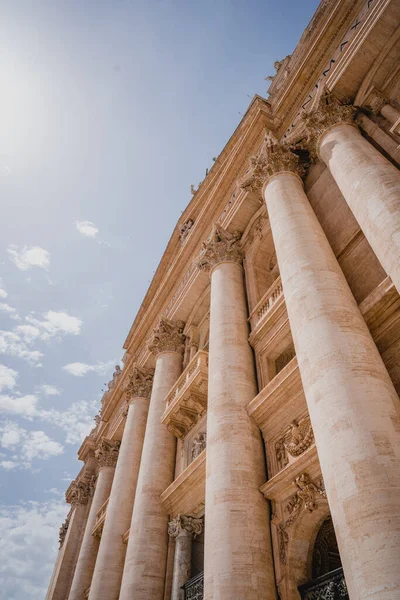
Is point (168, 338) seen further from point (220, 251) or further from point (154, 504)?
point (154, 504)

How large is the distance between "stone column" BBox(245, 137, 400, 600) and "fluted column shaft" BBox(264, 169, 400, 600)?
0.4 inches

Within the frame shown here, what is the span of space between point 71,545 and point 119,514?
1239cm

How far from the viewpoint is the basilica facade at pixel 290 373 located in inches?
229

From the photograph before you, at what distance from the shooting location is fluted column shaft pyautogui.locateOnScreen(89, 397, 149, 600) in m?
14.5

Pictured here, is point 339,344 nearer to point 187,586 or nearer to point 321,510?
point 321,510

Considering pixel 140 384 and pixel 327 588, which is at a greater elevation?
pixel 140 384

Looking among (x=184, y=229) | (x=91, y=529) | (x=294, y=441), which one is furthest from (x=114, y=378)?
(x=294, y=441)

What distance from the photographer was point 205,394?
13.1 metres

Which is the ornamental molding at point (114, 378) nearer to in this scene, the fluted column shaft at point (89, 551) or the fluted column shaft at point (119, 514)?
the fluted column shaft at point (89, 551)

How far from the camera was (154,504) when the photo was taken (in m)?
12.8

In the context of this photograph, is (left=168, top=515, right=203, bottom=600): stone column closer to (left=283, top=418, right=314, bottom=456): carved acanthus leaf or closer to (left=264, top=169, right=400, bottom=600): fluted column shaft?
(left=283, top=418, right=314, bottom=456): carved acanthus leaf

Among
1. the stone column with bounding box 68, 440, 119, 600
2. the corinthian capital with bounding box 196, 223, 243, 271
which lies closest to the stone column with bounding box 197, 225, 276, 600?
the corinthian capital with bounding box 196, 223, 243, 271

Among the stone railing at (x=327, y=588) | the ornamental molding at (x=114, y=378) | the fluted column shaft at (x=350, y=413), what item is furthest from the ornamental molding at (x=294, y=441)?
the ornamental molding at (x=114, y=378)

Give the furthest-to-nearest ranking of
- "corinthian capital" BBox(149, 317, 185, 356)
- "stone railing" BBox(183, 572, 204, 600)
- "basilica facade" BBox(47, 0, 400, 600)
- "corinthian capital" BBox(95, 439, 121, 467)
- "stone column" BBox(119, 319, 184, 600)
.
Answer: "corinthian capital" BBox(95, 439, 121, 467)
"corinthian capital" BBox(149, 317, 185, 356)
"stone column" BBox(119, 319, 184, 600)
"stone railing" BBox(183, 572, 204, 600)
"basilica facade" BBox(47, 0, 400, 600)
